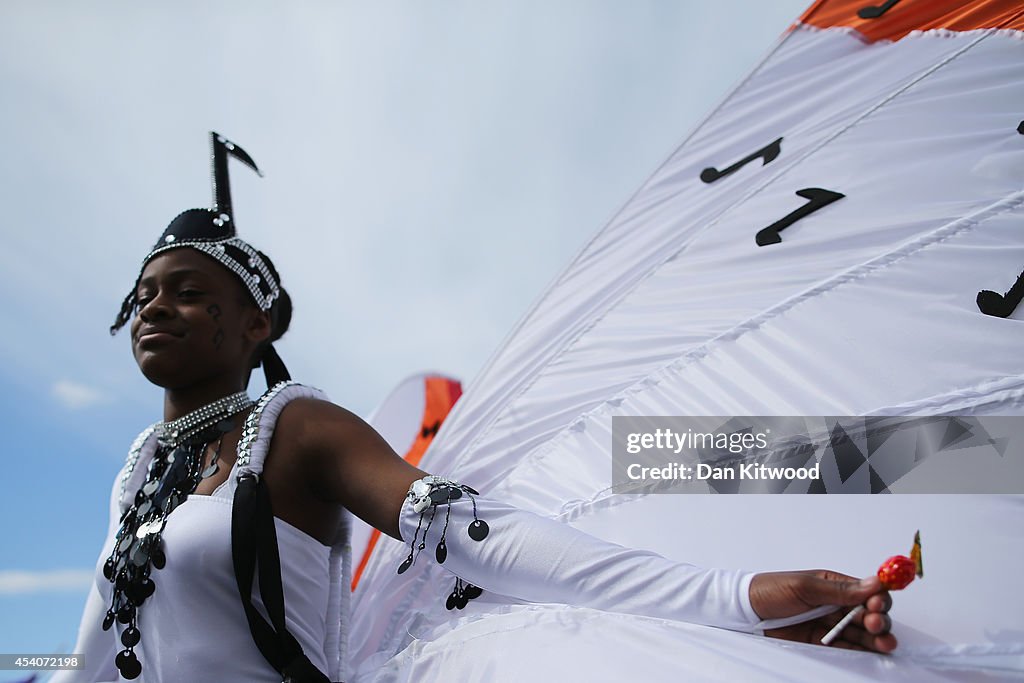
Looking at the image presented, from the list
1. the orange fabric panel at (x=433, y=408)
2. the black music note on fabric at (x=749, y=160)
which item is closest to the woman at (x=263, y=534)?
the black music note on fabric at (x=749, y=160)

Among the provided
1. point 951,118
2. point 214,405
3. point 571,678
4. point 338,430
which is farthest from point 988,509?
point 214,405

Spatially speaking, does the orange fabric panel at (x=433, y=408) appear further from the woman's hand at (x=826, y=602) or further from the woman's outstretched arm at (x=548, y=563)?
the woman's hand at (x=826, y=602)

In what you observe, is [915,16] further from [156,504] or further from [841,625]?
[156,504]

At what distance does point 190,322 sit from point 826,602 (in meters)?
1.67

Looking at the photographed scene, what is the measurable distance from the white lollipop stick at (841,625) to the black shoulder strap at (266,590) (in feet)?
3.54

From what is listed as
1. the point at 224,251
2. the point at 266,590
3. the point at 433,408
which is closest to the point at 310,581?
the point at 266,590

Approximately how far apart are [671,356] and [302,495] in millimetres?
964

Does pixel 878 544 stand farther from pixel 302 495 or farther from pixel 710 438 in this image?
pixel 302 495

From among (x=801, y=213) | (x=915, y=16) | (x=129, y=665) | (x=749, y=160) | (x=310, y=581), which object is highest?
(x=915, y=16)

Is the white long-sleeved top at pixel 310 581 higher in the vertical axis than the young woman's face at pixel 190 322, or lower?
lower

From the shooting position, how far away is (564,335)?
2410 mm

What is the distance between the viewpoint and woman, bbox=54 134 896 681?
4.39 ft

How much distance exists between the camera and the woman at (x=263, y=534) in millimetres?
1338

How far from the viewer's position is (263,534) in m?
1.79
